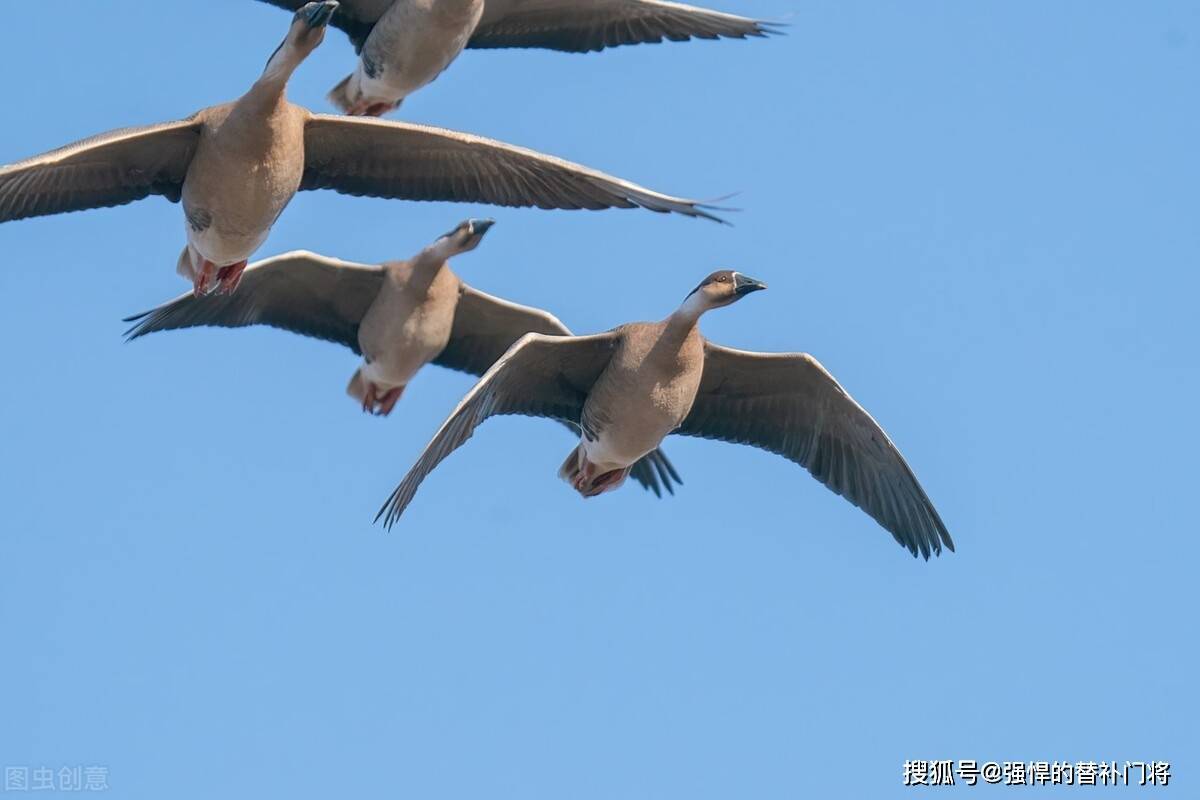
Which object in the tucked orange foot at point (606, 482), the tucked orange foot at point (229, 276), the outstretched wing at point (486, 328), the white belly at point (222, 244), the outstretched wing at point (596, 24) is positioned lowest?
the tucked orange foot at point (606, 482)

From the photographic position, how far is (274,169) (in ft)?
42.6

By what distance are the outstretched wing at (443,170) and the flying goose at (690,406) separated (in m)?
0.97

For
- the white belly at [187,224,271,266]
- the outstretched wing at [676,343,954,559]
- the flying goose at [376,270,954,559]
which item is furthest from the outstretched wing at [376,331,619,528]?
the white belly at [187,224,271,266]

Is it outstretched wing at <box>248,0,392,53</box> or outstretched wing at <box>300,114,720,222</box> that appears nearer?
outstretched wing at <box>300,114,720,222</box>

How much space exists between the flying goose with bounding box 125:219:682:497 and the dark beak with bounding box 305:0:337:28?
103 inches

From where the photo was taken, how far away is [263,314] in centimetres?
1617

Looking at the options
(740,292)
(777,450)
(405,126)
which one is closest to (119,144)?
(405,126)

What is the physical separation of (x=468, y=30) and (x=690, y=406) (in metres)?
3.99

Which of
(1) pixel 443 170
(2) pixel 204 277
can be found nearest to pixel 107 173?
(2) pixel 204 277

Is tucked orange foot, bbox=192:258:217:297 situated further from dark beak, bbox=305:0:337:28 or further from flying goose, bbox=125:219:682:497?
dark beak, bbox=305:0:337:28

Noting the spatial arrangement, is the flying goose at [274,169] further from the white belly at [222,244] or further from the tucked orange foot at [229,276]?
the tucked orange foot at [229,276]

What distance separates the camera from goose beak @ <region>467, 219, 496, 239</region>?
49.8ft

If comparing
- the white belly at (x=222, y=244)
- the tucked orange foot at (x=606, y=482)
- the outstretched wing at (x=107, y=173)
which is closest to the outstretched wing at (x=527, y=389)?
the tucked orange foot at (x=606, y=482)

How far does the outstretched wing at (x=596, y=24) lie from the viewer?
17156mm
